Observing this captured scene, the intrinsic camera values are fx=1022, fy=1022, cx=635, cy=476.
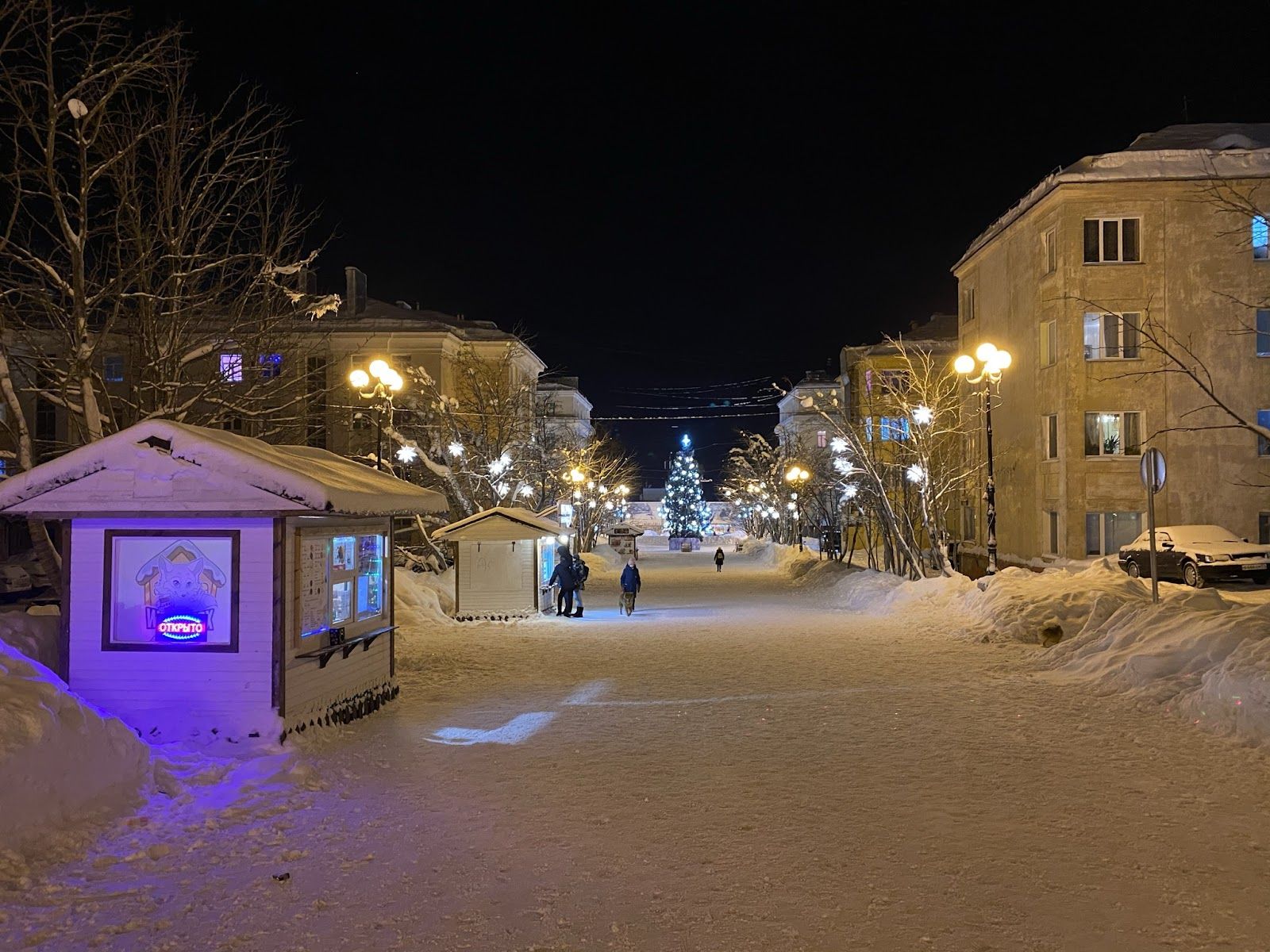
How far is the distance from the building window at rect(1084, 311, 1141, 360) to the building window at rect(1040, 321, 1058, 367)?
1405mm

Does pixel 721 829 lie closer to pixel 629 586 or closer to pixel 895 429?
pixel 629 586

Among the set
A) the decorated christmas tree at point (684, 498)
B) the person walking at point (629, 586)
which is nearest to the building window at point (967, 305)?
the person walking at point (629, 586)

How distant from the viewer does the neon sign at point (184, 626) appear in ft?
33.2

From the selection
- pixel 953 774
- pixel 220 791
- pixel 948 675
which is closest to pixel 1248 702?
pixel 953 774

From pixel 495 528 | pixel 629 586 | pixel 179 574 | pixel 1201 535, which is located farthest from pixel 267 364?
pixel 1201 535

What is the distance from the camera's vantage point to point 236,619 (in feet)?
33.2

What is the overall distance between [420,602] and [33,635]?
1291cm

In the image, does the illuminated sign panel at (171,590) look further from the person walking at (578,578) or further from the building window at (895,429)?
the building window at (895,429)

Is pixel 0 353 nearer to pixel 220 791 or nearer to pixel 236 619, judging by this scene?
pixel 236 619

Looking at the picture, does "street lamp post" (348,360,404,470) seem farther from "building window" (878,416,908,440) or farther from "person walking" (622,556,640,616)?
"building window" (878,416,908,440)

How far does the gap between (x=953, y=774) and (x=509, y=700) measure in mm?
6173

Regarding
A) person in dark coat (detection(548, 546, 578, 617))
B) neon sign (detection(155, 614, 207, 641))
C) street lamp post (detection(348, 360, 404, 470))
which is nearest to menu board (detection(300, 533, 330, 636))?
neon sign (detection(155, 614, 207, 641))

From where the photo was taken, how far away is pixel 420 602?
23656 millimetres

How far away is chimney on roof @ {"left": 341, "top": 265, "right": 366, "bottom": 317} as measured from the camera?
55.7 meters
